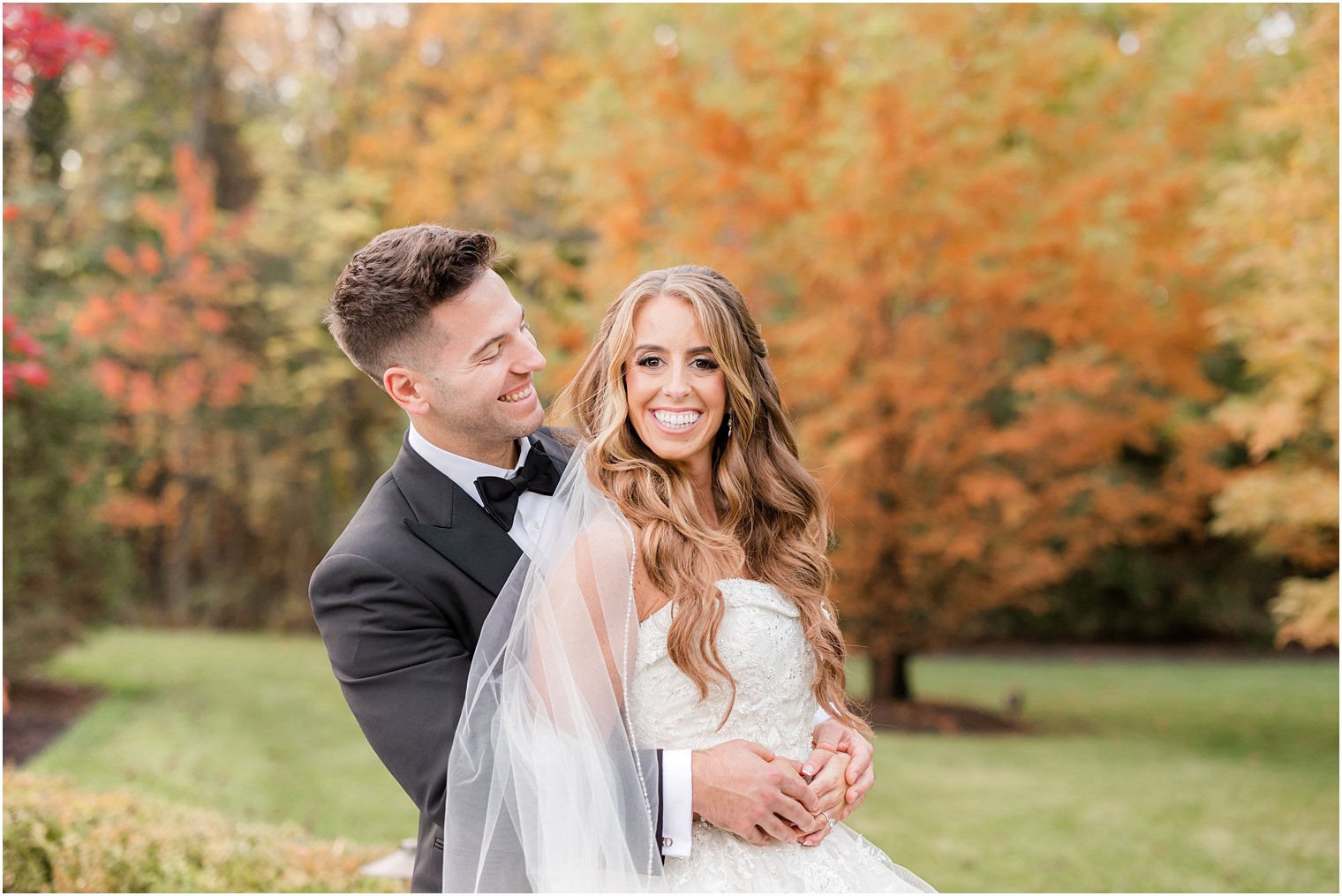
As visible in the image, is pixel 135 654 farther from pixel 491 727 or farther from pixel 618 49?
pixel 491 727

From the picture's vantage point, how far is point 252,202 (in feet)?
55.1

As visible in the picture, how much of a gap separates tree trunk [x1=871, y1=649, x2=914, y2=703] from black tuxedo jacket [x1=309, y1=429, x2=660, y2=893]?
906cm

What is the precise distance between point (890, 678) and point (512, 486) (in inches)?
364

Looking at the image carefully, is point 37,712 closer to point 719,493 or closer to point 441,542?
point 441,542

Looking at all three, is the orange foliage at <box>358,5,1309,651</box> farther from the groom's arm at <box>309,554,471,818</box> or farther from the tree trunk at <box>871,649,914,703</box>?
the groom's arm at <box>309,554,471,818</box>

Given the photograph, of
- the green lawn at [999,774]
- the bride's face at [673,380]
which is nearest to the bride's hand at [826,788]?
the bride's face at [673,380]

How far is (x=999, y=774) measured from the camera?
8.75m

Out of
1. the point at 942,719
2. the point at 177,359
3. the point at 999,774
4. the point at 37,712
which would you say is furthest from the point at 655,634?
the point at 177,359

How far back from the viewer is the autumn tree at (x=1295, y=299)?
7.12 m

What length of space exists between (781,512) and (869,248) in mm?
6948

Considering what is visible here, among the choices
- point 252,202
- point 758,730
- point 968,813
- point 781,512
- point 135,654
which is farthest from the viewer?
point 252,202

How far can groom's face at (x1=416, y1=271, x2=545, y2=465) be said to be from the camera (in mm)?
2701

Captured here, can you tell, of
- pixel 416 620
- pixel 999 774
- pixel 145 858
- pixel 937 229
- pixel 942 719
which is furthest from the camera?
pixel 942 719

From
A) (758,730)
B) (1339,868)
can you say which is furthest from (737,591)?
(1339,868)
